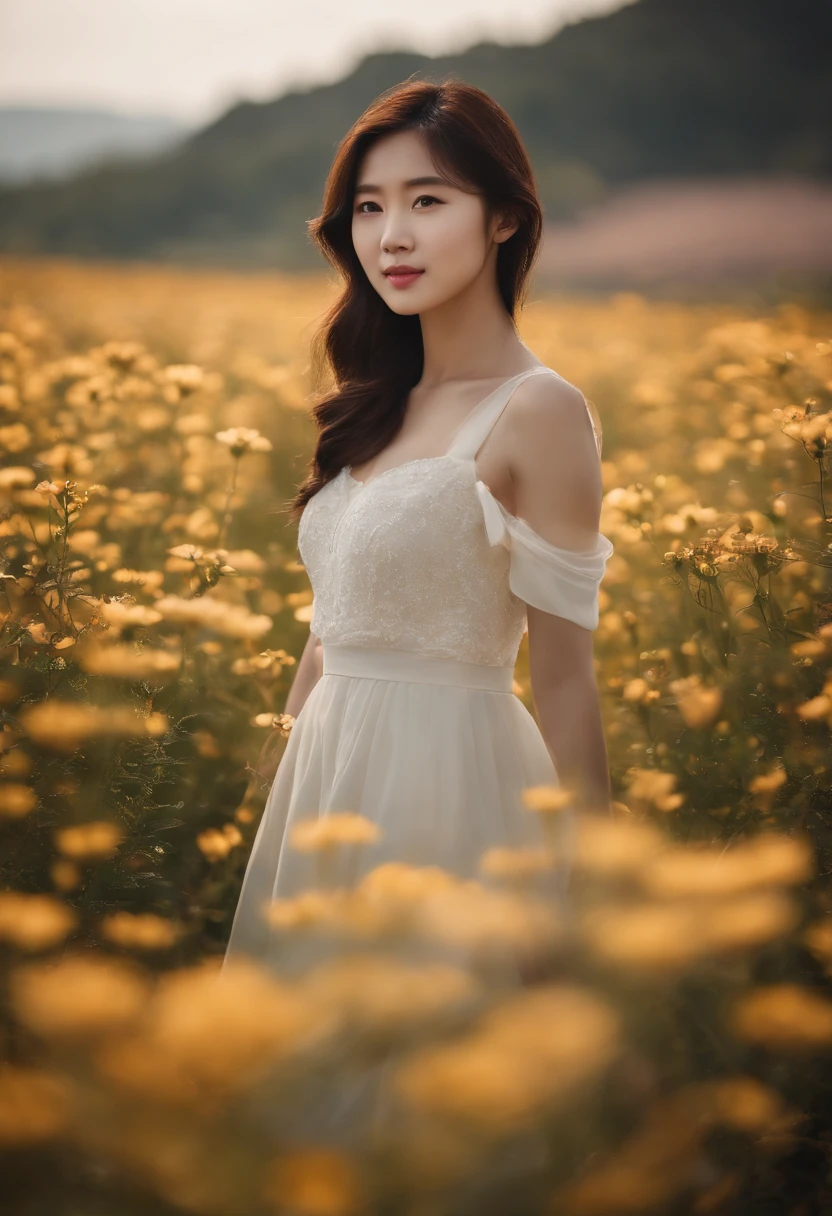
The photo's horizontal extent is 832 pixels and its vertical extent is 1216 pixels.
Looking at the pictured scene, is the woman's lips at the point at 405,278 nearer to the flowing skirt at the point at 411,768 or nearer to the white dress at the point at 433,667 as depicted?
the white dress at the point at 433,667

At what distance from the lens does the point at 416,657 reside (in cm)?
139

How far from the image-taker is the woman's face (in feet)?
4.67

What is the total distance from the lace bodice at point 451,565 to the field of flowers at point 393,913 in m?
0.22

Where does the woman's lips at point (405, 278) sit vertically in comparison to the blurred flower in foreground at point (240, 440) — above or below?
above

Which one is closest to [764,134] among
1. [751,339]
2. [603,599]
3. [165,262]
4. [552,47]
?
[552,47]

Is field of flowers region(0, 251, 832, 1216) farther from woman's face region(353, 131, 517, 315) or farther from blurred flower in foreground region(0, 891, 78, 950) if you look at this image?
woman's face region(353, 131, 517, 315)

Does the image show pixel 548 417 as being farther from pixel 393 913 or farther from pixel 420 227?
pixel 393 913

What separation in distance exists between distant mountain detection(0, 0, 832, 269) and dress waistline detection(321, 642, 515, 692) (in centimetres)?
1398

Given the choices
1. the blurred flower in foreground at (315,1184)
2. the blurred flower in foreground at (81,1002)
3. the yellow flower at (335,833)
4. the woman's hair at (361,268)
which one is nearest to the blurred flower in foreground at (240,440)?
the woman's hair at (361,268)

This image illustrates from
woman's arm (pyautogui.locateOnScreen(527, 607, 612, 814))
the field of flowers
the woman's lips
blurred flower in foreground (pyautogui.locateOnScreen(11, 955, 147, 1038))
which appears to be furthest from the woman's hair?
Result: blurred flower in foreground (pyautogui.locateOnScreen(11, 955, 147, 1038))

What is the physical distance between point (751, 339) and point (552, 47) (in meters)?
19.0

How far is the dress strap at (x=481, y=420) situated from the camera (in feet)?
4.49

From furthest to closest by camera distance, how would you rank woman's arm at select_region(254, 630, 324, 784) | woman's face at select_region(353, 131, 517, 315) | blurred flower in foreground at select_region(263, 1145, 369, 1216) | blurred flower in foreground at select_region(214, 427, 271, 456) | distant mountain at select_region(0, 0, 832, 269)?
distant mountain at select_region(0, 0, 832, 269) → blurred flower in foreground at select_region(214, 427, 271, 456) → woman's arm at select_region(254, 630, 324, 784) → woman's face at select_region(353, 131, 517, 315) → blurred flower in foreground at select_region(263, 1145, 369, 1216)

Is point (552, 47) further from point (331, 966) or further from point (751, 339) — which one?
point (331, 966)
